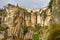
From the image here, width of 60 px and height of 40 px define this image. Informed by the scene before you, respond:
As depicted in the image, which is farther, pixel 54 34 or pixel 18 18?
pixel 18 18

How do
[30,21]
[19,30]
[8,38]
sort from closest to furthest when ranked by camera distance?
[8,38] < [19,30] < [30,21]

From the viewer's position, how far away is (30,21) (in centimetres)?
6806

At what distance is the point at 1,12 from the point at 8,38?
584 inches

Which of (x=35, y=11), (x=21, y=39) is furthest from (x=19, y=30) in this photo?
(x=35, y=11)

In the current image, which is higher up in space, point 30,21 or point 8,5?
point 8,5

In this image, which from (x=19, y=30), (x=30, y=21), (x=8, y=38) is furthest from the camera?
(x=30, y=21)

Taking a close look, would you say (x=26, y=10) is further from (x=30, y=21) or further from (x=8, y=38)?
(x=8, y=38)

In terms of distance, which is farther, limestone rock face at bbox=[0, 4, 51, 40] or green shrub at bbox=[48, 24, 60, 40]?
limestone rock face at bbox=[0, 4, 51, 40]

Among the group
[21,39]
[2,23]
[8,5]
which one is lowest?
[21,39]

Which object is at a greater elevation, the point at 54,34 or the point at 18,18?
the point at 54,34

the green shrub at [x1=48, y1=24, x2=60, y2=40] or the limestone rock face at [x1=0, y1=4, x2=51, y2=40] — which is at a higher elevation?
the green shrub at [x1=48, y1=24, x2=60, y2=40]

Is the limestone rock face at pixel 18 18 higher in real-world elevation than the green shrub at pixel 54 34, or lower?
lower

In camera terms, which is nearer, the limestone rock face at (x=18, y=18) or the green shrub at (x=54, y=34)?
the green shrub at (x=54, y=34)

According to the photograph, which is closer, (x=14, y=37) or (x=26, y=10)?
(x=14, y=37)
